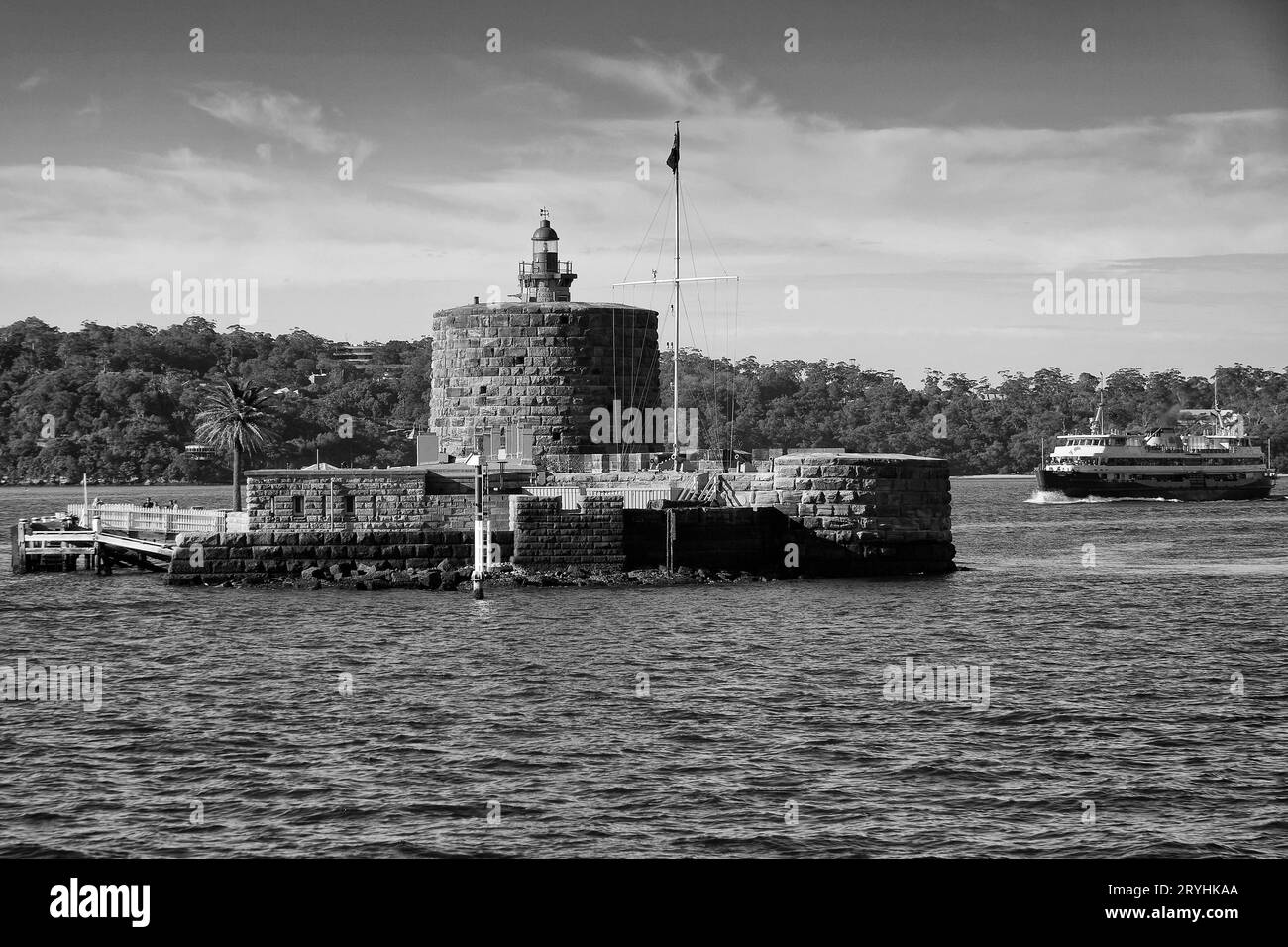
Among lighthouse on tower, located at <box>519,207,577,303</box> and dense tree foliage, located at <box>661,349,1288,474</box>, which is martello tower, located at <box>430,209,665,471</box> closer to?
lighthouse on tower, located at <box>519,207,577,303</box>

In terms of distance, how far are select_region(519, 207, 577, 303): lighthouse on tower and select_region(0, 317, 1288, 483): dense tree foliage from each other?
76.0 metres

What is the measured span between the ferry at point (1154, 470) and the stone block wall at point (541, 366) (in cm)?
6215

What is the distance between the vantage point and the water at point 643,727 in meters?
15.3

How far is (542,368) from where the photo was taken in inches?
1923

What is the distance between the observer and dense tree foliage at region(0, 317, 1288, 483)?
143 m

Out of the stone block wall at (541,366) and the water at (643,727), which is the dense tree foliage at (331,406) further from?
the water at (643,727)

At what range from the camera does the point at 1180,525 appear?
74750 millimetres

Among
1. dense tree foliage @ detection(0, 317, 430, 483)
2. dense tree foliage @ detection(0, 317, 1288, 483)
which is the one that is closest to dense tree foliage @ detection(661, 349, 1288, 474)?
dense tree foliage @ detection(0, 317, 1288, 483)

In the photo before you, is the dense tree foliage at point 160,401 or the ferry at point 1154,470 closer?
the ferry at point 1154,470

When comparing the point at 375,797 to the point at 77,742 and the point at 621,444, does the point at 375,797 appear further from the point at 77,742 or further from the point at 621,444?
the point at 621,444

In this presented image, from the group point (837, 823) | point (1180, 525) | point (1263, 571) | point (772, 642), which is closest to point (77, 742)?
point (837, 823)

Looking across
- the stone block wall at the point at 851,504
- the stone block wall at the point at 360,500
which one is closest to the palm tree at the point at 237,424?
the stone block wall at the point at 360,500

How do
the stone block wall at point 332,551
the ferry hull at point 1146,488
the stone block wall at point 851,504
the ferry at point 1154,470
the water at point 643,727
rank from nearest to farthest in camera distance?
the water at point 643,727
the stone block wall at point 332,551
the stone block wall at point 851,504
the ferry hull at point 1146,488
the ferry at point 1154,470
